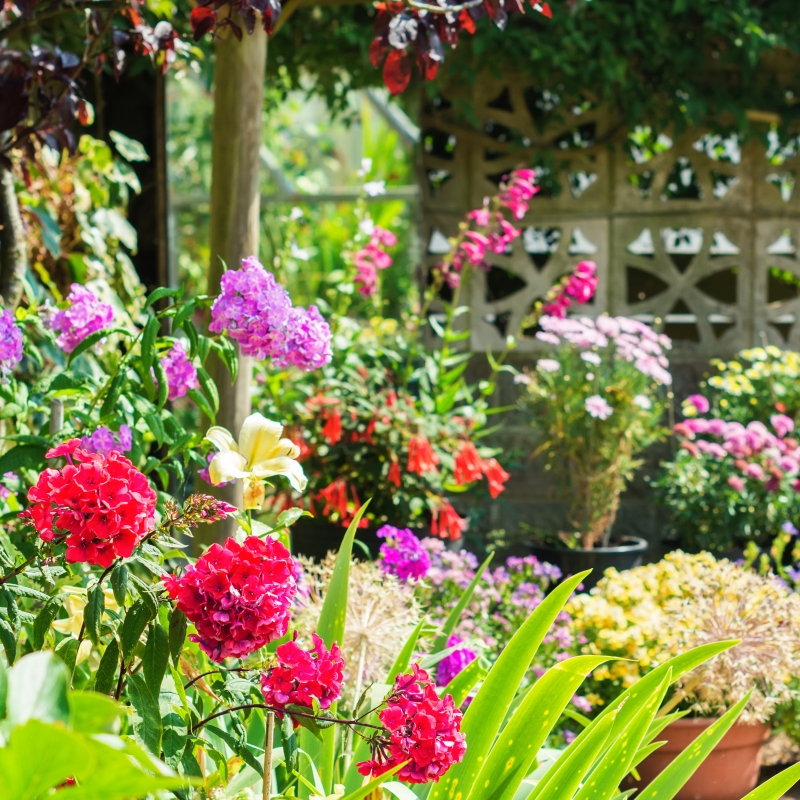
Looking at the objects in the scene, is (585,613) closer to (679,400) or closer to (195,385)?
(195,385)

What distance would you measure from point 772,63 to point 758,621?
278cm

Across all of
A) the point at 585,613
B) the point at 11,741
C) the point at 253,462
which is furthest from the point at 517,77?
the point at 11,741

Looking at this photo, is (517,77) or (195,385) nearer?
(195,385)

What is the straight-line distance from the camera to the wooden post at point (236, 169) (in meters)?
1.85

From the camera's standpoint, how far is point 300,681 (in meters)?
0.99

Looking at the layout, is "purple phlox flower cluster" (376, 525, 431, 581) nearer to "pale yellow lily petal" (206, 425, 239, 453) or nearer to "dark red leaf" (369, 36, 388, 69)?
"pale yellow lily petal" (206, 425, 239, 453)

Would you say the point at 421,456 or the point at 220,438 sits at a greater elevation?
the point at 220,438

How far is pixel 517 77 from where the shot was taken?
3895 mm

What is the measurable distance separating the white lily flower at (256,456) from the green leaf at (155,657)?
0.26 metres

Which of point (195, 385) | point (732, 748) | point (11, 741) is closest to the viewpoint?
point (11, 741)

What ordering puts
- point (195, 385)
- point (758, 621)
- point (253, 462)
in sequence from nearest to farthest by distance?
point (253, 462) → point (195, 385) → point (758, 621)

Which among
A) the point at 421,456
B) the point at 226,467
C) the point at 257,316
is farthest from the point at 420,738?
the point at 421,456

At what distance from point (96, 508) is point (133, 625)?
5.6 inches

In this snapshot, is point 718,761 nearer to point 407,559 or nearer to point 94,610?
Result: point 407,559
